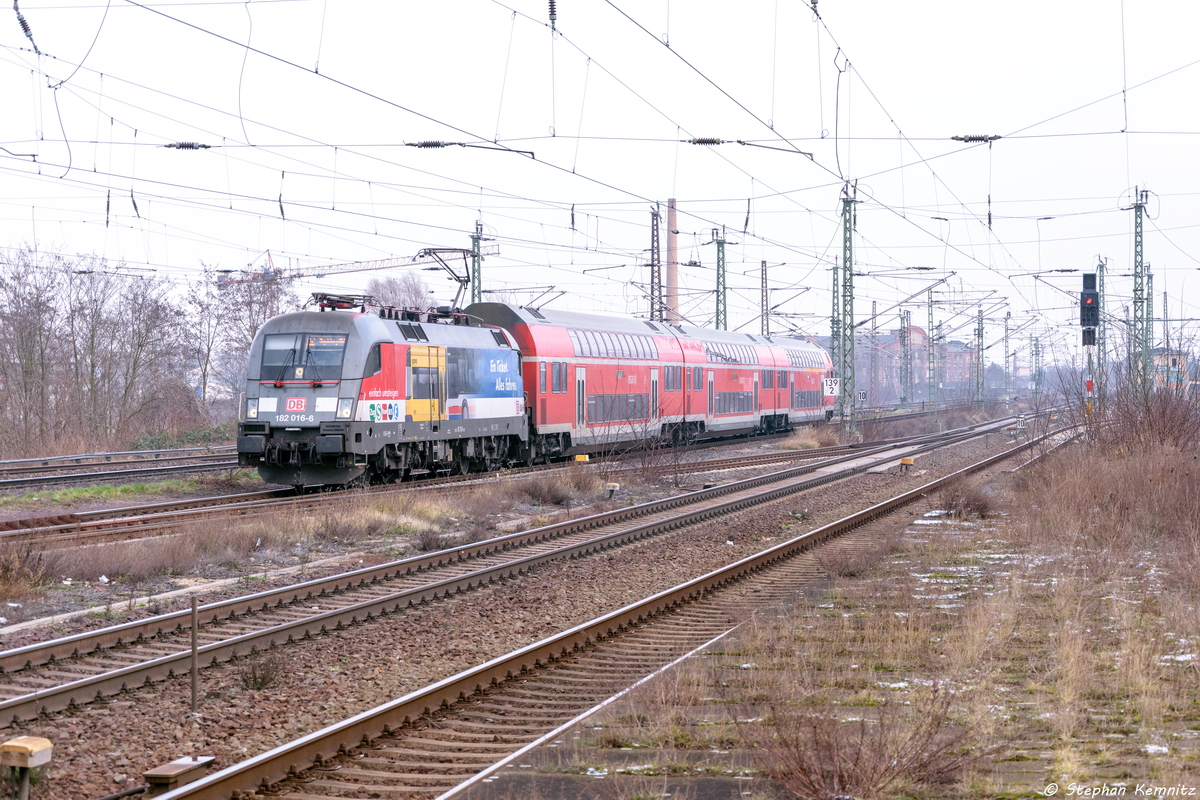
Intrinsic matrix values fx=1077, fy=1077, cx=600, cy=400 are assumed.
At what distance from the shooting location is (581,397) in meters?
30.9

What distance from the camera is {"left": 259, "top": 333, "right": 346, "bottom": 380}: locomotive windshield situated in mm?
20922

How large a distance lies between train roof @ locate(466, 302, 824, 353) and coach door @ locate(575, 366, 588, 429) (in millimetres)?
1462

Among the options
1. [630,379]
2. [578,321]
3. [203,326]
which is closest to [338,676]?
[578,321]

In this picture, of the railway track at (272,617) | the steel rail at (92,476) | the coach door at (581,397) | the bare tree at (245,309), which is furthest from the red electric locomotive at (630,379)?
the bare tree at (245,309)

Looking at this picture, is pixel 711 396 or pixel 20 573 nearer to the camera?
pixel 20 573

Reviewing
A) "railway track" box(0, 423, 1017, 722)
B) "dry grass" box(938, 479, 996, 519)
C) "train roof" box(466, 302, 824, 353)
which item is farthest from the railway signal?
"railway track" box(0, 423, 1017, 722)

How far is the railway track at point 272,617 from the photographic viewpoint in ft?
26.7

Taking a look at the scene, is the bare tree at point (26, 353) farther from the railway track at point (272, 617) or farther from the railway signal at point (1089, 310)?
the railway signal at point (1089, 310)

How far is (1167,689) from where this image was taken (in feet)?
24.0

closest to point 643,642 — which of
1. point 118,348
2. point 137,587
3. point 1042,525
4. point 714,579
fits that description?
point 714,579

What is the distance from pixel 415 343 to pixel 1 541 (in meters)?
10.8

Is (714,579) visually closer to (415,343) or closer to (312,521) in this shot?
(312,521)

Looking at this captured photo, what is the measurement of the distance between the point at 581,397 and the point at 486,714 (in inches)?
912

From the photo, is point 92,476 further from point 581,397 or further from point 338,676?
point 338,676
